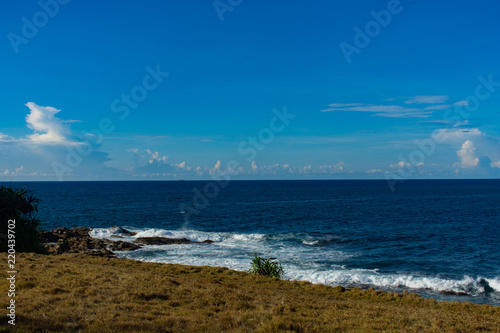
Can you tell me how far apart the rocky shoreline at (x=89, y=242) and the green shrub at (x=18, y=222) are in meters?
3.27

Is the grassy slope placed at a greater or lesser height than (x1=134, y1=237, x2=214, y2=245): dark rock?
greater

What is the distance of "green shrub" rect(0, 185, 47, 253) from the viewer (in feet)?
104

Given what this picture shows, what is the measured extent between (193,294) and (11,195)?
25.5 m

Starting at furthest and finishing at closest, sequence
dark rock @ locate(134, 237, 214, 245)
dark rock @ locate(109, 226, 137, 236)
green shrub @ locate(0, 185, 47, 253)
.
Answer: dark rock @ locate(109, 226, 137, 236) < dark rock @ locate(134, 237, 214, 245) < green shrub @ locate(0, 185, 47, 253)

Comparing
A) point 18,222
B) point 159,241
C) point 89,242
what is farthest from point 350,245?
point 18,222

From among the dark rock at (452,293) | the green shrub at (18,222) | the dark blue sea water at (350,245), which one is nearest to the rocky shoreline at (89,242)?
the dark blue sea water at (350,245)

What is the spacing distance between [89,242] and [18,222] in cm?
1427

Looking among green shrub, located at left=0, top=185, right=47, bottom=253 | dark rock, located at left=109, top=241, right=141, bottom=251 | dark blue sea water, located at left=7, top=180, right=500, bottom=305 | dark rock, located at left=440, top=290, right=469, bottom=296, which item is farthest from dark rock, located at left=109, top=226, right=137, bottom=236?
dark rock, located at left=440, top=290, right=469, bottom=296

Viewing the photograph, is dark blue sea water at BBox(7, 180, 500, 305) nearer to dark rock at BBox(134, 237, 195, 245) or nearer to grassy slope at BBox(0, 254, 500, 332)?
dark rock at BBox(134, 237, 195, 245)

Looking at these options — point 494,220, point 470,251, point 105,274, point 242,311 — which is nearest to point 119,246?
point 105,274

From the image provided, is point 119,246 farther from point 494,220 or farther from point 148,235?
point 494,220

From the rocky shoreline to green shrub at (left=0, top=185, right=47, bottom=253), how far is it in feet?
10.7

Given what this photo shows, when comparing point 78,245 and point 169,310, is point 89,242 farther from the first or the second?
point 169,310

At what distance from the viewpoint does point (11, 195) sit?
3266 centimetres
